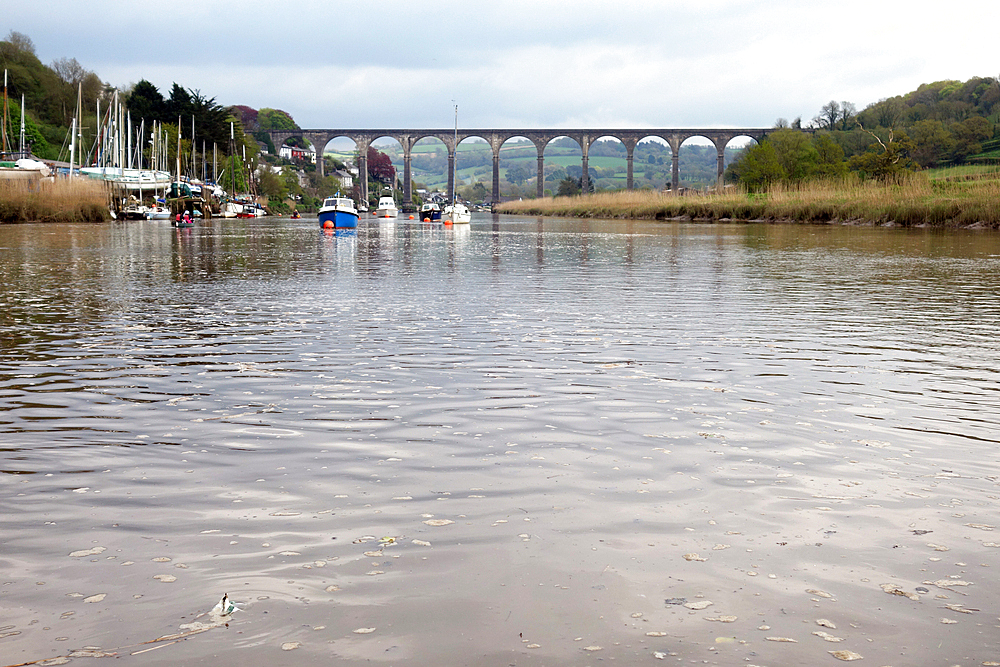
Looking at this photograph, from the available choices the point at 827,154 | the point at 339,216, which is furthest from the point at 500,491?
the point at 827,154

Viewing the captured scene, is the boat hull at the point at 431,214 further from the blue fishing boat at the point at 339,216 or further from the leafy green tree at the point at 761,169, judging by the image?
the leafy green tree at the point at 761,169

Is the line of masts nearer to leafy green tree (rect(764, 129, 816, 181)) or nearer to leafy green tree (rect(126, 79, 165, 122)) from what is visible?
leafy green tree (rect(126, 79, 165, 122))

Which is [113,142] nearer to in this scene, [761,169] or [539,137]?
[761,169]

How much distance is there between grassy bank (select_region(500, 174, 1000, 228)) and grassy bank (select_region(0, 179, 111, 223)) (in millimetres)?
33915

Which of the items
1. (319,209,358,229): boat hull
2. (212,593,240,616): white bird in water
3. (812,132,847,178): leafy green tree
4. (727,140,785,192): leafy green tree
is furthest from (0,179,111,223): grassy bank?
(812,132,847,178): leafy green tree

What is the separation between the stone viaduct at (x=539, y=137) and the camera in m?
142

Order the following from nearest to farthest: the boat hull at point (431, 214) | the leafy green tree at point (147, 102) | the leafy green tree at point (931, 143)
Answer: the boat hull at point (431, 214) → the leafy green tree at point (147, 102) → the leafy green tree at point (931, 143)

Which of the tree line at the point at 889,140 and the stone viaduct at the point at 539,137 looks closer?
the tree line at the point at 889,140

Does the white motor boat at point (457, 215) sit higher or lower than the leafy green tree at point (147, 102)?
lower

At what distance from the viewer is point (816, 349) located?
8570 mm

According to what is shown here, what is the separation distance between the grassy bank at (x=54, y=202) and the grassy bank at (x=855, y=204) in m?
33.9

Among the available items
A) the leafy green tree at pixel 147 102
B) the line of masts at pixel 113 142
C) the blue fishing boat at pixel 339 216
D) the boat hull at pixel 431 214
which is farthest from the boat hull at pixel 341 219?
the leafy green tree at pixel 147 102

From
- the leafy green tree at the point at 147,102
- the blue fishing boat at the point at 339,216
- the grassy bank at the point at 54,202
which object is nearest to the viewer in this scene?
the grassy bank at the point at 54,202

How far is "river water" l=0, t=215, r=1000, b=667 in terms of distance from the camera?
301 cm
